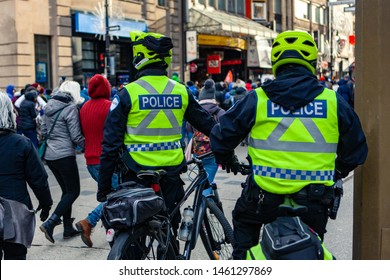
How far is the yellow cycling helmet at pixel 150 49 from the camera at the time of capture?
417 cm

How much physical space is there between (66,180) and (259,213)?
11.4ft

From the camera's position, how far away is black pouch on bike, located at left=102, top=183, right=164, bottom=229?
342cm

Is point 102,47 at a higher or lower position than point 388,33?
higher

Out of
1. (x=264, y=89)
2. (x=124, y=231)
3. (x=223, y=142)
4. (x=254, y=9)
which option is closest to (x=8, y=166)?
(x=124, y=231)

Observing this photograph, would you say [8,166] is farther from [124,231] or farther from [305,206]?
[305,206]

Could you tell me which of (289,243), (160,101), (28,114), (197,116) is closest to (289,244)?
(289,243)

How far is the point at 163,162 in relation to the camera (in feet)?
13.5

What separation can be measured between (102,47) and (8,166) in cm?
1981

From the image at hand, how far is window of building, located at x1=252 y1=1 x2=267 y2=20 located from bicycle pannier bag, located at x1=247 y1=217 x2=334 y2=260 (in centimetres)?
3482

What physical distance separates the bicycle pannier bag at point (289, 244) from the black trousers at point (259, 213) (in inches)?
13.2

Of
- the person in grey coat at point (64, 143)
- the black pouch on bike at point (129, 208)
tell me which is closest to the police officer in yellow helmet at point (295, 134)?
the black pouch on bike at point (129, 208)

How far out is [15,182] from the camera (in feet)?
12.4

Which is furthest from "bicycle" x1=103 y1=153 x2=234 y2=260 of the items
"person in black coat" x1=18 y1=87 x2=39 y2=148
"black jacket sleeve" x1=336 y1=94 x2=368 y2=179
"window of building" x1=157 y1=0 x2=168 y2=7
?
"window of building" x1=157 y1=0 x2=168 y2=7

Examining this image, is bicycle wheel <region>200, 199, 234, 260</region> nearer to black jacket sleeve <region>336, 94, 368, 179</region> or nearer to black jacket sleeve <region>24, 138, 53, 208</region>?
black jacket sleeve <region>24, 138, 53, 208</region>
